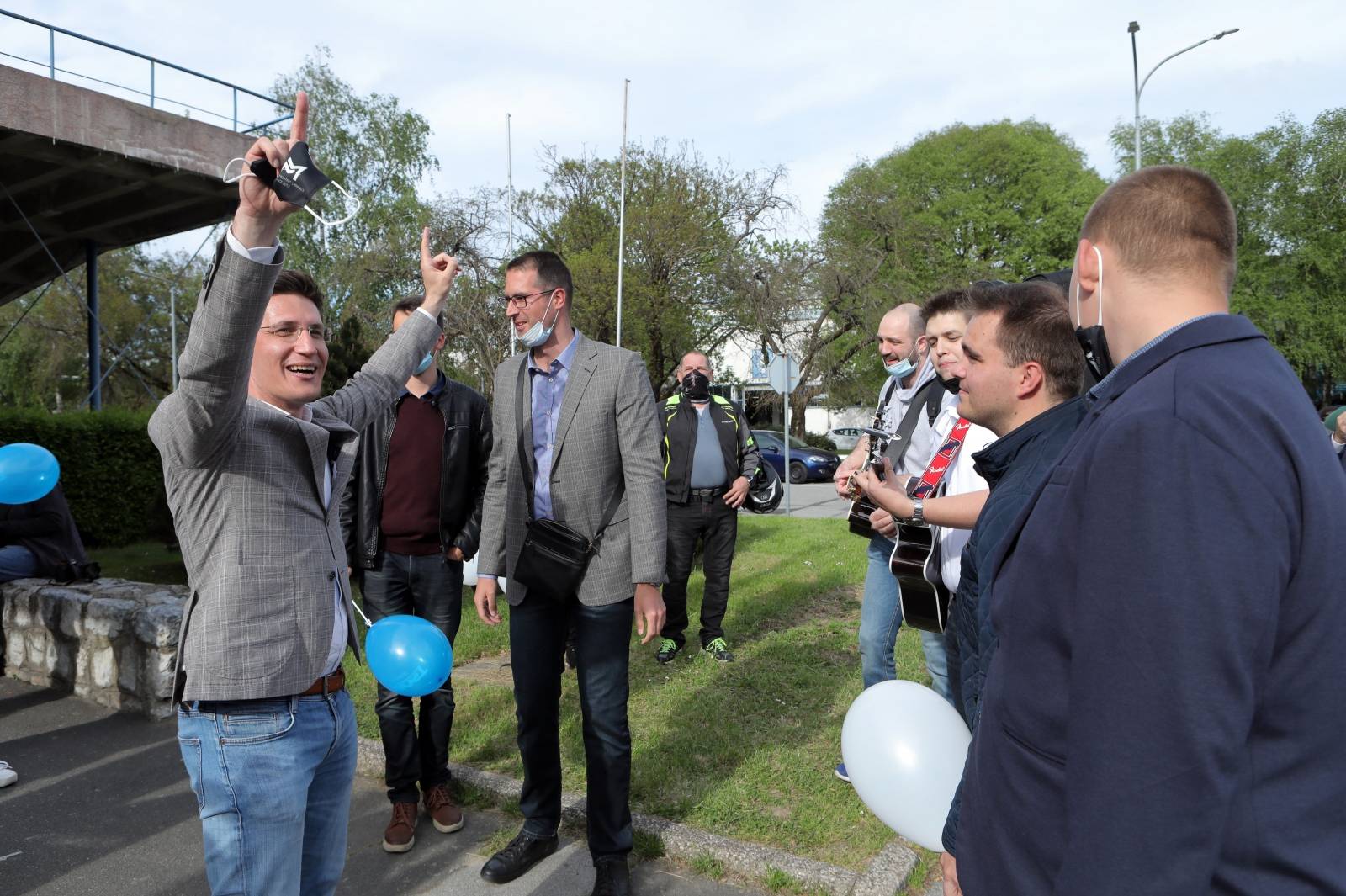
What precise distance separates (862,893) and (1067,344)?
216 cm

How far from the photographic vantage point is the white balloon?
2.49 metres

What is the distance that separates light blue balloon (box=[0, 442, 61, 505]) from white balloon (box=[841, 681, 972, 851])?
462cm

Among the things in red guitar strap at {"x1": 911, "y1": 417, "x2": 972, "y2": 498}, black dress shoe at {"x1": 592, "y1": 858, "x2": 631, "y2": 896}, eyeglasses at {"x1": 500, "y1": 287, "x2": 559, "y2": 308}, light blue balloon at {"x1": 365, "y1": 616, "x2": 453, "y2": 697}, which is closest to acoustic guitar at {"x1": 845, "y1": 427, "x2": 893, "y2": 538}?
red guitar strap at {"x1": 911, "y1": 417, "x2": 972, "y2": 498}

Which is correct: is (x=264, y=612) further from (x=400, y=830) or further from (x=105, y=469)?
(x=105, y=469)

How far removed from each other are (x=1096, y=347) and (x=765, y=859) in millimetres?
2727

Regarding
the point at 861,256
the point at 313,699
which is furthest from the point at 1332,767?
the point at 861,256

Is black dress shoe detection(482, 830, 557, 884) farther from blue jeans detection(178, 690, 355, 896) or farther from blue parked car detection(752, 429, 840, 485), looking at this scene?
blue parked car detection(752, 429, 840, 485)

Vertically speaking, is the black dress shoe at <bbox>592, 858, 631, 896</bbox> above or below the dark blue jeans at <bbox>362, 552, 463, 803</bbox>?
below

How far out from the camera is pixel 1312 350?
3403 centimetres

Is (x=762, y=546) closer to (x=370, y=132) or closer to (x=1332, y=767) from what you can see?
(x=1332, y=767)

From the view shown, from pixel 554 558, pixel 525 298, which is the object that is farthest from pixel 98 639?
pixel 525 298

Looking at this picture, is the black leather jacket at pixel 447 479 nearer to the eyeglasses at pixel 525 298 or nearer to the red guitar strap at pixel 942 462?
the eyeglasses at pixel 525 298

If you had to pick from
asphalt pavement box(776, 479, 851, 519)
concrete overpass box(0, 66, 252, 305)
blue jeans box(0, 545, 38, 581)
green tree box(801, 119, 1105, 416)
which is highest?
green tree box(801, 119, 1105, 416)

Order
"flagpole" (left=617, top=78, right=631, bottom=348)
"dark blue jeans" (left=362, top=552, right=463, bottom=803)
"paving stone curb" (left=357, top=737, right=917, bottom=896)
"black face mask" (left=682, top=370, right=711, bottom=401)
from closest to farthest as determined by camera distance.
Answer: "paving stone curb" (left=357, top=737, right=917, bottom=896), "dark blue jeans" (left=362, top=552, right=463, bottom=803), "black face mask" (left=682, top=370, right=711, bottom=401), "flagpole" (left=617, top=78, right=631, bottom=348)
